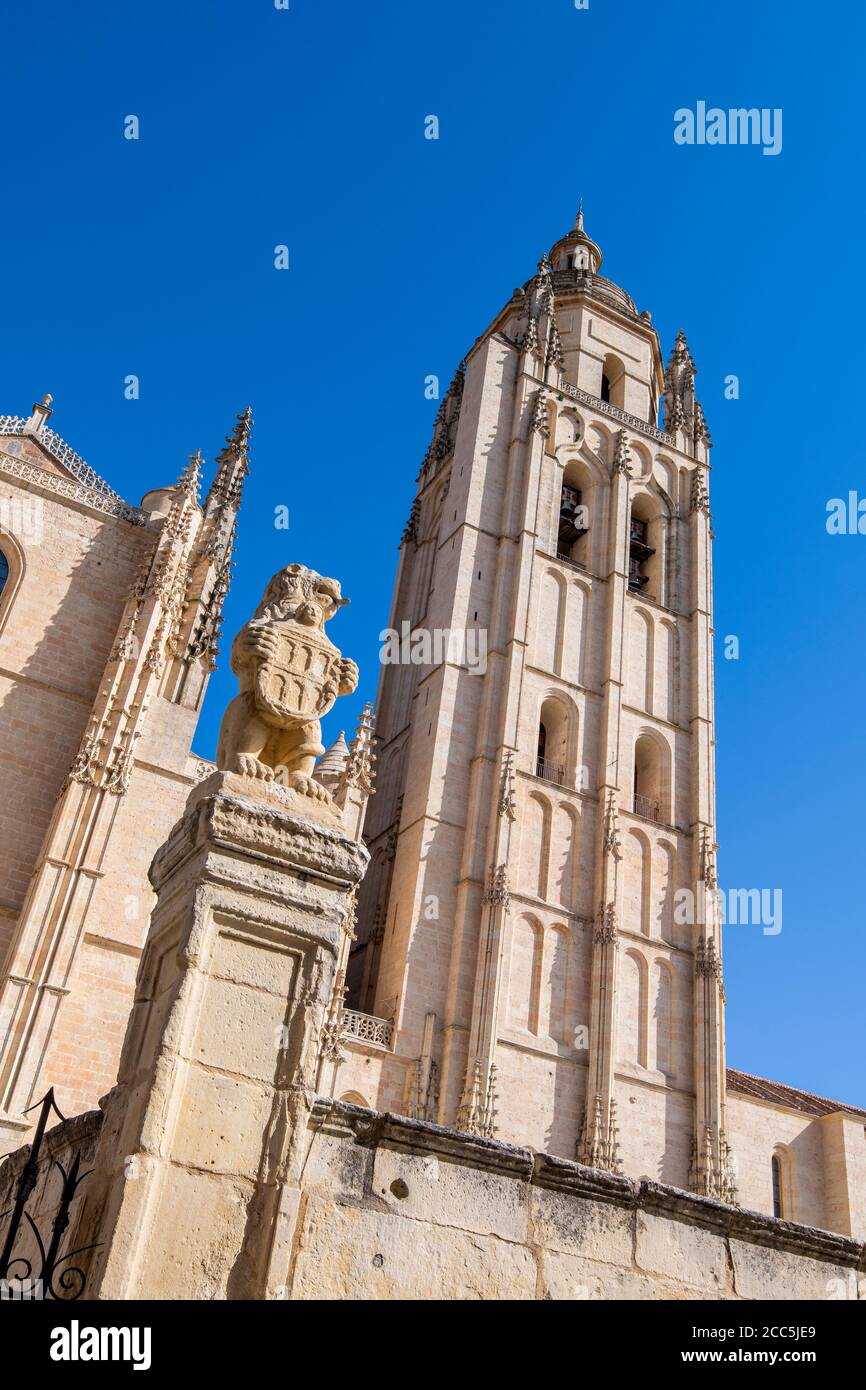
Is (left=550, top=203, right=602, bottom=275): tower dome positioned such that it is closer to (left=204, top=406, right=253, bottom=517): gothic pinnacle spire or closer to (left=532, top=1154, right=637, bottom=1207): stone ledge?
(left=204, top=406, right=253, bottom=517): gothic pinnacle spire

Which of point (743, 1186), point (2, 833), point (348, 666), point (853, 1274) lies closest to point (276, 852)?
point (348, 666)

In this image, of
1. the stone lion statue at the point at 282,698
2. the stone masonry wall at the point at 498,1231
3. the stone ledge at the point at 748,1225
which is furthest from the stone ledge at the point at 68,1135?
the stone ledge at the point at 748,1225

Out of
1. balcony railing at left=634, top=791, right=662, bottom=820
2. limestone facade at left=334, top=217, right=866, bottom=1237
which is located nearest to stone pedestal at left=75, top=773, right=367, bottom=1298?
limestone facade at left=334, top=217, right=866, bottom=1237

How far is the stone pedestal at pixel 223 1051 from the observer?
13.0 feet

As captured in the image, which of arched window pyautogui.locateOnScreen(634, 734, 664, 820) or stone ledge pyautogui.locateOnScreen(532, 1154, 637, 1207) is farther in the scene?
arched window pyautogui.locateOnScreen(634, 734, 664, 820)

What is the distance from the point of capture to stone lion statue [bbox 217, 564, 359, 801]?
526 cm

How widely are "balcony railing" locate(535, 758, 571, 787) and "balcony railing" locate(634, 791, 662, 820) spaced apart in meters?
2.39

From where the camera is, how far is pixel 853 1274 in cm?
581

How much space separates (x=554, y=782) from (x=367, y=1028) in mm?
7810
